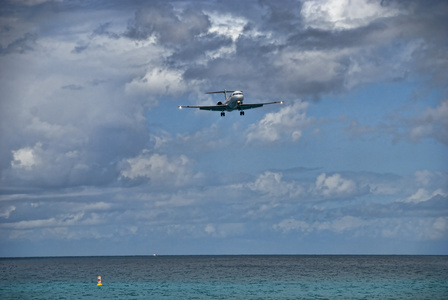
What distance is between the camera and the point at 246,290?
359ft

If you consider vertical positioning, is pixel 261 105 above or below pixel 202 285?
above

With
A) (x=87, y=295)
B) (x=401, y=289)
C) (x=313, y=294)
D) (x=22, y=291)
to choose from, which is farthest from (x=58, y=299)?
(x=401, y=289)

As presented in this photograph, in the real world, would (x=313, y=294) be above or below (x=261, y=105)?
below

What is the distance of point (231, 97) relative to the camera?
115 m

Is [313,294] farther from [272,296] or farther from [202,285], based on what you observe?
[202,285]

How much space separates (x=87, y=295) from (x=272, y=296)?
105 feet

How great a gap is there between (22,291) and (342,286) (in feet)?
203

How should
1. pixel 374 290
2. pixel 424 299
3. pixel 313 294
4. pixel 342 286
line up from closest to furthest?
1. pixel 424 299
2. pixel 313 294
3. pixel 374 290
4. pixel 342 286

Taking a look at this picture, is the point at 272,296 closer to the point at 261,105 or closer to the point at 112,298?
the point at 112,298

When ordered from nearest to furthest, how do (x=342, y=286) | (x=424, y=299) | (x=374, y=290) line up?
(x=424, y=299)
(x=374, y=290)
(x=342, y=286)

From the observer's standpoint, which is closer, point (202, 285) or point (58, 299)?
point (58, 299)

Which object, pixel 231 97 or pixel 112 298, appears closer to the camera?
pixel 112 298

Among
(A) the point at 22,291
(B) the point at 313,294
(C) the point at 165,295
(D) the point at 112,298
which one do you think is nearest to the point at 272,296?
(B) the point at 313,294

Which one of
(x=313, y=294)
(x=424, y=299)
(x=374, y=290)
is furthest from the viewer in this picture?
(x=374, y=290)
